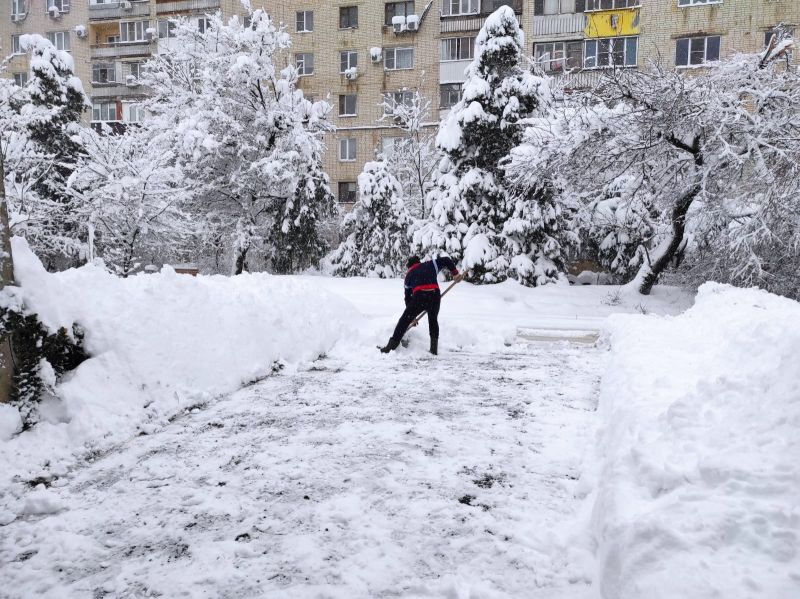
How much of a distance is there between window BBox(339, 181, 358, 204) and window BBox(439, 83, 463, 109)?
239 inches

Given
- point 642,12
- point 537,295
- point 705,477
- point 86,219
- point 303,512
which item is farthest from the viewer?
point 642,12

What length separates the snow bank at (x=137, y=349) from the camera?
4051mm

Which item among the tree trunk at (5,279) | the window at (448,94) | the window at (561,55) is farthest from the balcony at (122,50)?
the tree trunk at (5,279)

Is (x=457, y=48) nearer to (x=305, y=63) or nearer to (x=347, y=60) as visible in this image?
(x=347, y=60)

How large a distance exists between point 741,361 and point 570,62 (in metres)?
23.6

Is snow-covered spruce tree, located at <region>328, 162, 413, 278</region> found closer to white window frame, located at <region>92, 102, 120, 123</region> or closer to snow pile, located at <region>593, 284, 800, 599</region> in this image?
snow pile, located at <region>593, 284, 800, 599</region>

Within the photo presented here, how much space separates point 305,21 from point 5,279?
28.6 m

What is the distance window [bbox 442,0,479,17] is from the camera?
86.7 feet

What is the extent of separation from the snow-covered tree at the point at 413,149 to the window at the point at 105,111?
16.6 metres

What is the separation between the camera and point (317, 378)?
632cm

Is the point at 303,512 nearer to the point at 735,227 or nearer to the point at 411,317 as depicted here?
the point at 411,317

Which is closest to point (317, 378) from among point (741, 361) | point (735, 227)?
point (741, 361)

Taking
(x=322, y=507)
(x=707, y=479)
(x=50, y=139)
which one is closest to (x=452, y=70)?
(x=50, y=139)

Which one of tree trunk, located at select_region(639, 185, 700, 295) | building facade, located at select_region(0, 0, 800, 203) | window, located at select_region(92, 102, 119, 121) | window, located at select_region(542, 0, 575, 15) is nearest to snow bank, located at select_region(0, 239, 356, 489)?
tree trunk, located at select_region(639, 185, 700, 295)
